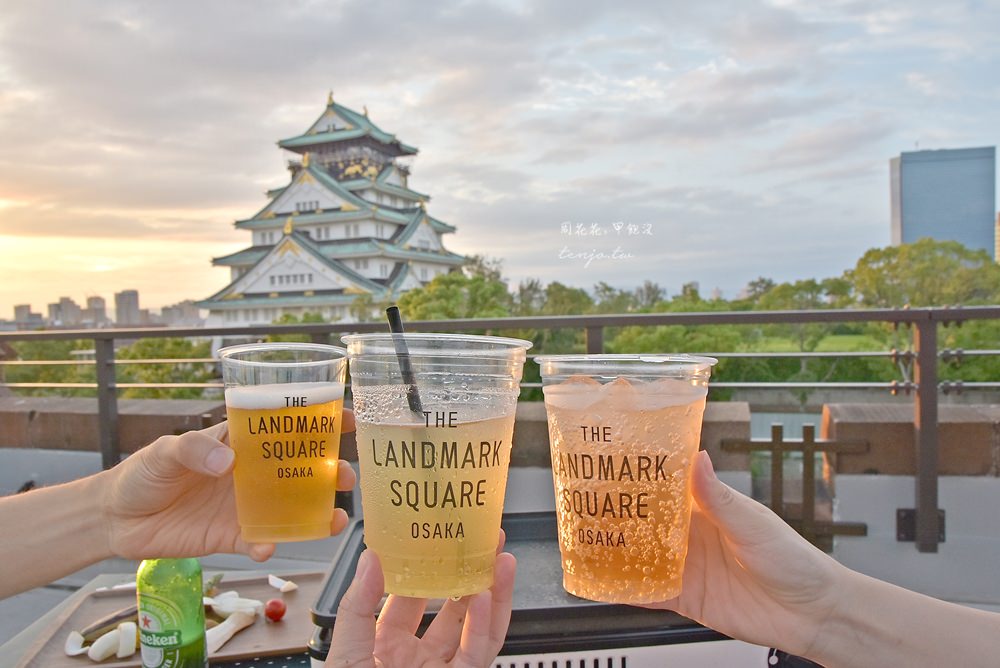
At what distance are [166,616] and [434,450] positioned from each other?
712 mm

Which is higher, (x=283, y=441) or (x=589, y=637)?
(x=283, y=441)

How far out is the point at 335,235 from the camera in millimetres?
33688

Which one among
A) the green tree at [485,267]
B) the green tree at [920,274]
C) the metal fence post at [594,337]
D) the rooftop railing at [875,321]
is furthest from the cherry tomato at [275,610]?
the green tree at [485,267]

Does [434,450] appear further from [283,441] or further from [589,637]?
[589,637]

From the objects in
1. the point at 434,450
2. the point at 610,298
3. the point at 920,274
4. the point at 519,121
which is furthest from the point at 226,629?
the point at 519,121

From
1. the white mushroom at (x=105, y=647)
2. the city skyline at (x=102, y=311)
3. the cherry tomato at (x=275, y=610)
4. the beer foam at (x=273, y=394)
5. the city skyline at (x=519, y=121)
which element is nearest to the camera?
the beer foam at (x=273, y=394)

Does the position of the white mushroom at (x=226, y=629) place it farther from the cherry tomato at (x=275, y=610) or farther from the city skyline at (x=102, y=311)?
the city skyline at (x=102, y=311)

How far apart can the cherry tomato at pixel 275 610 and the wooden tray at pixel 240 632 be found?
0.01m

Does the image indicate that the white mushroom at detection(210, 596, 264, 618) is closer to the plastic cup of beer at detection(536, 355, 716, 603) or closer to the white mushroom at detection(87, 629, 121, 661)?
the white mushroom at detection(87, 629, 121, 661)

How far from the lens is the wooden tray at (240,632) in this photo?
3.82 feet

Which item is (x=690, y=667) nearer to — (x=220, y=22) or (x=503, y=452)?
(x=503, y=452)

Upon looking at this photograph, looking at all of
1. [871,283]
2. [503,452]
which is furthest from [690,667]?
[871,283]

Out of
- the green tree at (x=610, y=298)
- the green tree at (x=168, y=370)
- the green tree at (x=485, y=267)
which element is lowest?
the green tree at (x=168, y=370)

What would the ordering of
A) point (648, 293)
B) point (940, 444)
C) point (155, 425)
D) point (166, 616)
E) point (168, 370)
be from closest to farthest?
point (166, 616)
point (940, 444)
point (155, 425)
point (648, 293)
point (168, 370)
